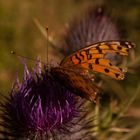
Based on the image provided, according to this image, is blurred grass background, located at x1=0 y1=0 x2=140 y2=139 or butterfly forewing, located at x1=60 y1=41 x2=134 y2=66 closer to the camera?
butterfly forewing, located at x1=60 y1=41 x2=134 y2=66

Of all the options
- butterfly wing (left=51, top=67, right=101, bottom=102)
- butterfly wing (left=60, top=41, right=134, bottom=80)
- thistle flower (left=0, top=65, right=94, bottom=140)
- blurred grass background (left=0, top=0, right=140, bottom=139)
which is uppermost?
blurred grass background (left=0, top=0, right=140, bottom=139)

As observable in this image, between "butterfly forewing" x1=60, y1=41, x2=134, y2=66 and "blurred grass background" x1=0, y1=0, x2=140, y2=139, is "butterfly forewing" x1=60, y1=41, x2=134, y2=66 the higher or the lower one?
the lower one

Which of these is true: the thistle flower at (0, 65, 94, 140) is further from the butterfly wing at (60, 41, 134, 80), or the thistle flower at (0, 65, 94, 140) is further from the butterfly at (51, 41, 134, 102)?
the butterfly wing at (60, 41, 134, 80)

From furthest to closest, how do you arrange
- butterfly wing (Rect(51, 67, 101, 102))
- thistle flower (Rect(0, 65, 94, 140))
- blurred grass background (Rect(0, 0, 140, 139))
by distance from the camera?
blurred grass background (Rect(0, 0, 140, 139)) < thistle flower (Rect(0, 65, 94, 140)) < butterfly wing (Rect(51, 67, 101, 102))

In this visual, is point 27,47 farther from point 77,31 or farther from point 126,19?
point 77,31

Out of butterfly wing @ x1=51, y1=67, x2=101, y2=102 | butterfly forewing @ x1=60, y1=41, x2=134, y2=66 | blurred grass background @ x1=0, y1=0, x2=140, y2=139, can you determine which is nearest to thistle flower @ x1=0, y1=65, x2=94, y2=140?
butterfly wing @ x1=51, y1=67, x2=101, y2=102

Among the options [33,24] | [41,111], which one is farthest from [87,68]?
[33,24]

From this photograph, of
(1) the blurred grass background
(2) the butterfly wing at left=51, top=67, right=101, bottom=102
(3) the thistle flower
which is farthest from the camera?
(1) the blurred grass background

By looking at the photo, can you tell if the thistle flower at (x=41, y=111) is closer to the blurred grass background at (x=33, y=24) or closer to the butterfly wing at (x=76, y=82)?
the butterfly wing at (x=76, y=82)

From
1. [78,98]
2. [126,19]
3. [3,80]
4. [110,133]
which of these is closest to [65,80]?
[78,98]
